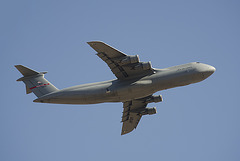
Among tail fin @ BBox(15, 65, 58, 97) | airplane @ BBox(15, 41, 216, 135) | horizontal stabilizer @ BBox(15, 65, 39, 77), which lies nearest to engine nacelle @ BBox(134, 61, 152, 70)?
airplane @ BBox(15, 41, 216, 135)

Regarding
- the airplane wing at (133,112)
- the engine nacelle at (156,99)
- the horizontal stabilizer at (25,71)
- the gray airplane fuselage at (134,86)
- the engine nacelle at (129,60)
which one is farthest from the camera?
the airplane wing at (133,112)

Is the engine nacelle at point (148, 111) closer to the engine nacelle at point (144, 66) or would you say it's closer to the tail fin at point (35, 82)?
the engine nacelle at point (144, 66)

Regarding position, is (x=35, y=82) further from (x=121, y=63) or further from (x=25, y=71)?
(x=121, y=63)

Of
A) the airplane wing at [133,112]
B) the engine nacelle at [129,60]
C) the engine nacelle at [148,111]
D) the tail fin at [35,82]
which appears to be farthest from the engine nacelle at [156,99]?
the tail fin at [35,82]

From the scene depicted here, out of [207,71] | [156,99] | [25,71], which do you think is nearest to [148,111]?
[156,99]

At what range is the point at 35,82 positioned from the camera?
26.5 m

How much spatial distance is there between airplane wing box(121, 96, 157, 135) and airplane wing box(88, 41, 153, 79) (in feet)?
13.6

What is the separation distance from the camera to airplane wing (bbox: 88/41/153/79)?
75.5 feet

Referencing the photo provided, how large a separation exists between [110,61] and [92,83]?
2459 mm

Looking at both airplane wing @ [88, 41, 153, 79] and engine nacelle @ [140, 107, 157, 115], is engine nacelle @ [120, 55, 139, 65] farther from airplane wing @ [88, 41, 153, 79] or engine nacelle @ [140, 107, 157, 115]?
engine nacelle @ [140, 107, 157, 115]

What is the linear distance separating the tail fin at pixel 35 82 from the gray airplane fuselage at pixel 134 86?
1.15 m

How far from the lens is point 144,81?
24.6 metres

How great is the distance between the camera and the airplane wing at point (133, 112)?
28.7 meters

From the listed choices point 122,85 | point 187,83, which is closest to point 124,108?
point 122,85
